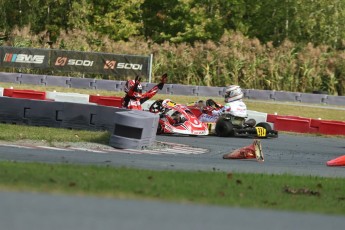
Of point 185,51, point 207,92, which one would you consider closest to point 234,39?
point 185,51

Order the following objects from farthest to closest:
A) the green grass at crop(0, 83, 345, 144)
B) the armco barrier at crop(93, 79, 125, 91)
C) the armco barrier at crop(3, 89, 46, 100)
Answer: the armco barrier at crop(93, 79, 125, 91)
the armco barrier at crop(3, 89, 46, 100)
the green grass at crop(0, 83, 345, 144)

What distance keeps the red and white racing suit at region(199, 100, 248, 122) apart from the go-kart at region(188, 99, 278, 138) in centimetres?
9

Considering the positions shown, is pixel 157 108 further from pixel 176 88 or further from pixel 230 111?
pixel 176 88

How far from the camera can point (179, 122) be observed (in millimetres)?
21375

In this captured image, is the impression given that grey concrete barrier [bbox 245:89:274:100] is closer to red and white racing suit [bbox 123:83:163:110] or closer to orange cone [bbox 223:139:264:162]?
red and white racing suit [bbox 123:83:163:110]

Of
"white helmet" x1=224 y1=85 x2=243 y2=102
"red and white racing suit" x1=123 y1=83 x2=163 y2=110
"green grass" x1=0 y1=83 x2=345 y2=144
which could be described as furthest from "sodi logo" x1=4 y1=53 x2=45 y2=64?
"white helmet" x1=224 y1=85 x2=243 y2=102

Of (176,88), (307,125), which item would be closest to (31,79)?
(176,88)

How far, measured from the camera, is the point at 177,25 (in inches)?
1916

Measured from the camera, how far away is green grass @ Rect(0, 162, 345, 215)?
9672 mm

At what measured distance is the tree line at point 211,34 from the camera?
3669 centimetres

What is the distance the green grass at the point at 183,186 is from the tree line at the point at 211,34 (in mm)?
23983

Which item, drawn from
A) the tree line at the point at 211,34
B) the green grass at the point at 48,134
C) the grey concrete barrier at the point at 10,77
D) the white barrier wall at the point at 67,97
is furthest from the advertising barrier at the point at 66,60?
the green grass at the point at 48,134

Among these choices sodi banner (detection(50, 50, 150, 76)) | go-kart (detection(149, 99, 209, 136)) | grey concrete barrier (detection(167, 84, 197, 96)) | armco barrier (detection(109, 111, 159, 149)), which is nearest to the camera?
armco barrier (detection(109, 111, 159, 149))

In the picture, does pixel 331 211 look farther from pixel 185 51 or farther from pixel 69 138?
pixel 185 51
